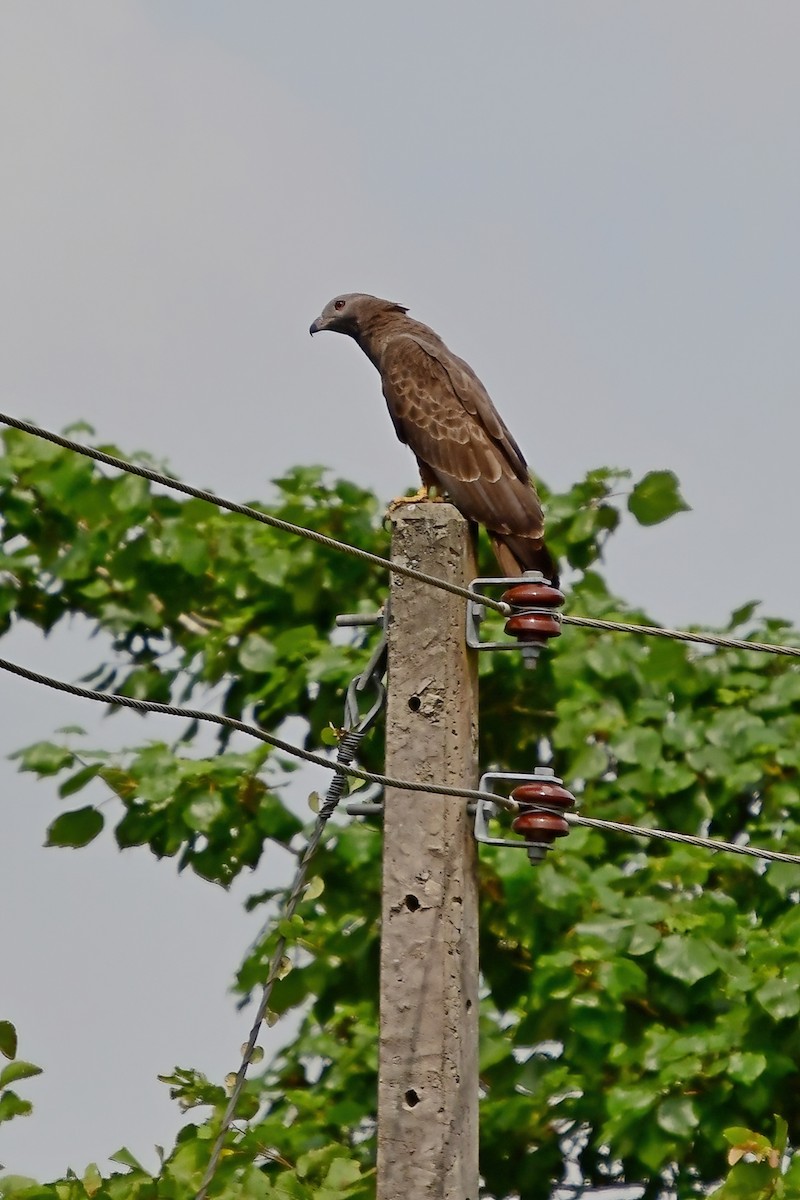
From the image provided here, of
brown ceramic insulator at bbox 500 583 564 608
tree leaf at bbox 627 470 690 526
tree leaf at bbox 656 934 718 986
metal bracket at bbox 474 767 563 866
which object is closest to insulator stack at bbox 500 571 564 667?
brown ceramic insulator at bbox 500 583 564 608

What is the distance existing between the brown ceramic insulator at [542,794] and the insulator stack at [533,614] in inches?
11.9

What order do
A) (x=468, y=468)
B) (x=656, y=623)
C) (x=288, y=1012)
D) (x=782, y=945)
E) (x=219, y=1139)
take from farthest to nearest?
(x=656, y=623), (x=288, y=1012), (x=782, y=945), (x=468, y=468), (x=219, y=1139)

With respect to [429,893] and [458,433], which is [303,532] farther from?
[458,433]

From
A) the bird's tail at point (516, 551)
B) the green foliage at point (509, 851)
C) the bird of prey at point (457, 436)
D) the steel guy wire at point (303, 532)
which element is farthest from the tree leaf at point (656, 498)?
the steel guy wire at point (303, 532)

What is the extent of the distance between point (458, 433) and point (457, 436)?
20 millimetres

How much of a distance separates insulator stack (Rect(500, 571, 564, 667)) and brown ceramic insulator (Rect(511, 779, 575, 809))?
30 cm

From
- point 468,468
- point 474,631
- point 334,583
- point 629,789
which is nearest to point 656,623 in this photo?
point 629,789

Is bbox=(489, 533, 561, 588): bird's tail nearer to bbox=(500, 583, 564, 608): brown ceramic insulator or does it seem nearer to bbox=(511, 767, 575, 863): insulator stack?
bbox=(500, 583, 564, 608): brown ceramic insulator

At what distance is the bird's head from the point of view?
7.09 meters

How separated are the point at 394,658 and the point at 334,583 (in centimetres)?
325

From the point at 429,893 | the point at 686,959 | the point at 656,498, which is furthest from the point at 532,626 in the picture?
the point at 656,498

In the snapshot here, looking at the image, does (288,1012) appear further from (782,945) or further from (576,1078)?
(782,945)

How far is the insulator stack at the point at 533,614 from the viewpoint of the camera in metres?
4.22

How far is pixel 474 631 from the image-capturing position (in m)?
4.13
